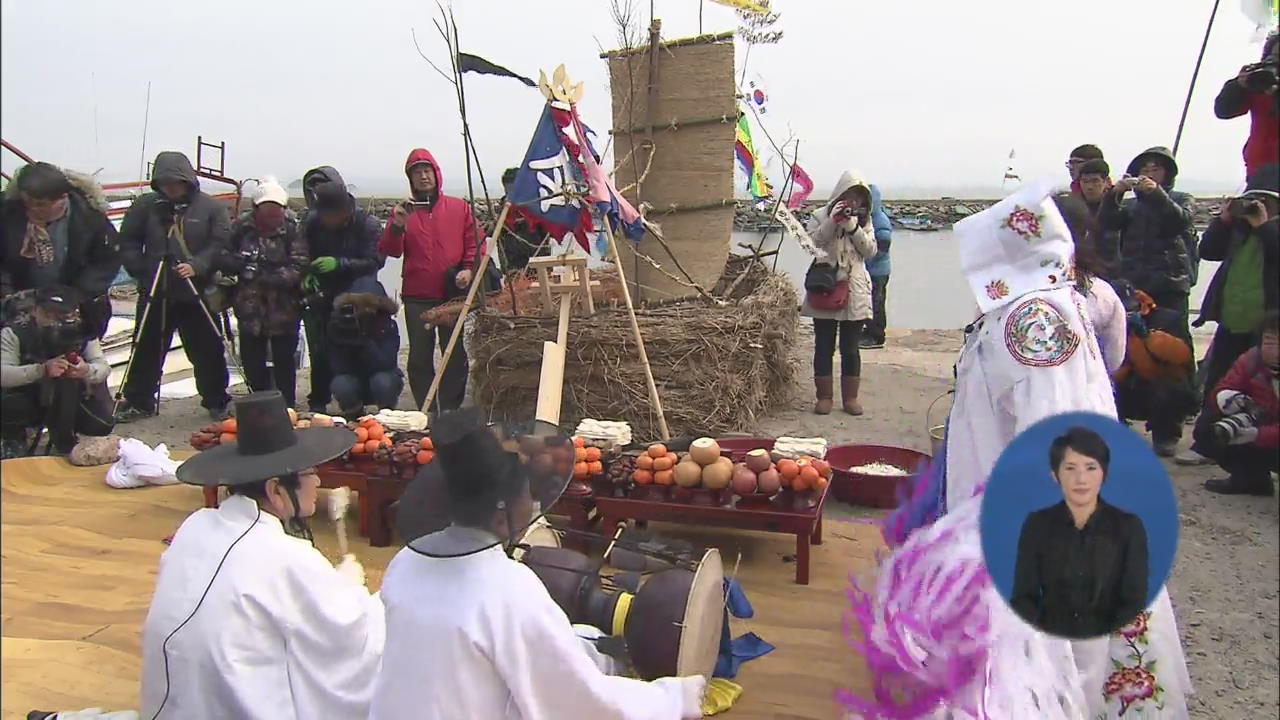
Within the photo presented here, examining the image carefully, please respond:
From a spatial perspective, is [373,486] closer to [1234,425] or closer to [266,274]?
[266,274]

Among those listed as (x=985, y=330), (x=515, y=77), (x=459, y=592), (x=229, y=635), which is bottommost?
(x=229, y=635)

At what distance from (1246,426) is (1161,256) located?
1307mm

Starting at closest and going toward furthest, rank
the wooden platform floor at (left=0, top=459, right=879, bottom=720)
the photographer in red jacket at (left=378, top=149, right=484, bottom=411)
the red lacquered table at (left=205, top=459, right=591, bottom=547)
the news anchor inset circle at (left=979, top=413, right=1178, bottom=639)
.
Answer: the news anchor inset circle at (left=979, top=413, right=1178, bottom=639) < the wooden platform floor at (left=0, top=459, right=879, bottom=720) < the red lacquered table at (left=205, top=459, right=591, bottom=547) < the photographer in red jacket at (left=378, top=149, right=484, bottom=411)

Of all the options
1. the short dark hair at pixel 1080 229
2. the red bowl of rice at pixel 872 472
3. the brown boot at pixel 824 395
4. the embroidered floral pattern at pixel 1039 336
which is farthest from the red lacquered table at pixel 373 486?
the brown boot at pixel 824 395

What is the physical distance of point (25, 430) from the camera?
5504 millimetres

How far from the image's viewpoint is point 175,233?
6148mm

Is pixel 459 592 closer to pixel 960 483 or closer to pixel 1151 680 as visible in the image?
pixel 960 483

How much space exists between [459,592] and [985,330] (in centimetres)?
157

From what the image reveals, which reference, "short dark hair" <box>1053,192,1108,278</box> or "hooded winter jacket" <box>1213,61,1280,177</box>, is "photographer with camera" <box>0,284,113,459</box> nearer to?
"short dark hair" <box>1053,192,1108,278</box>

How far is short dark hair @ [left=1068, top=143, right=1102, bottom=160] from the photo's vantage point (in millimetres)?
5363

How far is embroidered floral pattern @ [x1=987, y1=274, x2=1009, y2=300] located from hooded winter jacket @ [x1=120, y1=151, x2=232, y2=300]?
5.44m

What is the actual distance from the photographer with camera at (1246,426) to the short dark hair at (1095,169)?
1.31 meters

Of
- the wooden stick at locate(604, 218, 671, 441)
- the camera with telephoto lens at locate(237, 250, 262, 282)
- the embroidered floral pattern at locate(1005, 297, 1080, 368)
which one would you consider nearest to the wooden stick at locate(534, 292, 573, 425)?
the wooden stick at locate(604, 218, 671, 441)

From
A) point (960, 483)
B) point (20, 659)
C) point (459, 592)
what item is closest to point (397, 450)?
point (20, 659)
